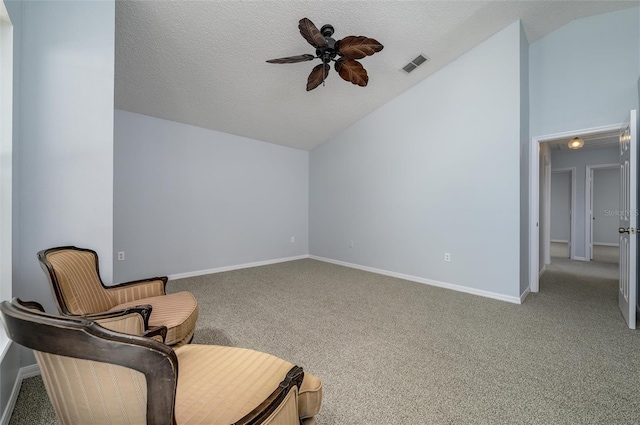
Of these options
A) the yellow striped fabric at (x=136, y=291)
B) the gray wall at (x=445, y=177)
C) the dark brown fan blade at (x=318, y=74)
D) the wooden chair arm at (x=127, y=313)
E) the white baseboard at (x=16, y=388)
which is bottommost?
the white baseboard at (x=16, y=388)

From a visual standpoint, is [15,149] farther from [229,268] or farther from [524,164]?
[524,164]

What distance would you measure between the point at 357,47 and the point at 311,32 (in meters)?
0.43

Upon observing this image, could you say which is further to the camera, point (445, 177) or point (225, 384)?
point (445, 177)

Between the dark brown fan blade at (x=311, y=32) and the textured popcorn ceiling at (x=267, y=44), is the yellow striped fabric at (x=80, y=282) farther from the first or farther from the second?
the dark brown fan blade at (x=311, y=32)

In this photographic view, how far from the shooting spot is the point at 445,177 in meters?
3.73

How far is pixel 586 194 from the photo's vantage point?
5980 millimetres

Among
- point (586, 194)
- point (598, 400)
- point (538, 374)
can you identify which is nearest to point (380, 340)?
point (538, 374)

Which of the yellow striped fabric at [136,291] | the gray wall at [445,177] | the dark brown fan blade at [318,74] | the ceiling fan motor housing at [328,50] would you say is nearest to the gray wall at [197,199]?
the gray wall at [445,177]

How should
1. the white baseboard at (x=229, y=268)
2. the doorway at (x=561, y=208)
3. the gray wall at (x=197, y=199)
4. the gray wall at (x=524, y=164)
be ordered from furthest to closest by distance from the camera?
the doorway at (x=561, y=208) → the white baseboard at (x=229, y=268) → the gray wall at (x=197, y=199) → the gray wall at (x=524, y=164)

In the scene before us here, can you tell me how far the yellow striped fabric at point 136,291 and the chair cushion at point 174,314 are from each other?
1.8 inches

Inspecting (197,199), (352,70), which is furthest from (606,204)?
(197,199)

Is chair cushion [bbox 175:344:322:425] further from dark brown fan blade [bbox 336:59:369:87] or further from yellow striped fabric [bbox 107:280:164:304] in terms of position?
dark brown fan blade [bbox 336:59:369:87]

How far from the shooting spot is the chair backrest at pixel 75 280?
1456mm

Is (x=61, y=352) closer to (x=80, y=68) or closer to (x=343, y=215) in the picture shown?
(x=80, y=68)
